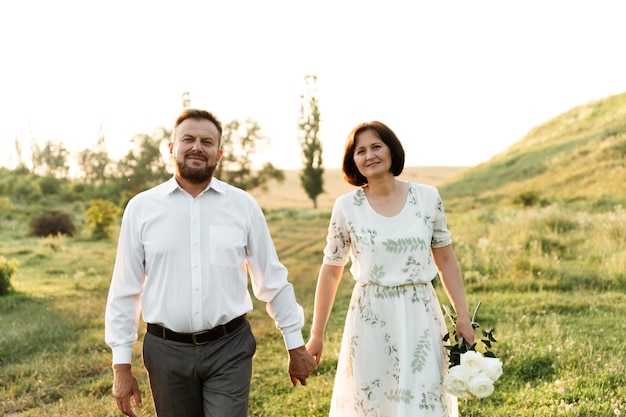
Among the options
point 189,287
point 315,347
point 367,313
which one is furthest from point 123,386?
point 367,313

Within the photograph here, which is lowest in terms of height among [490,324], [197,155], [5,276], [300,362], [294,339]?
[490,324]

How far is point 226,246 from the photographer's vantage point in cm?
Result: 333

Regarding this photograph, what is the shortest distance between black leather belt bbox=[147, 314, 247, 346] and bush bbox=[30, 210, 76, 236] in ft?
63.3

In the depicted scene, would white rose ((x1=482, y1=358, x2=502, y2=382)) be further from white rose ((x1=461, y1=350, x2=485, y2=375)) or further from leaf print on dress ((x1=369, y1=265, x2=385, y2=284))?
leaf print on dress ((x1=369, y1=265, x2=385, y2=284))

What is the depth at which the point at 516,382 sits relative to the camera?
Result: 6.01m

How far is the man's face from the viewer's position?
11.0 ft

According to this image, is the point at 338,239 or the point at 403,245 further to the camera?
the point at 338,239

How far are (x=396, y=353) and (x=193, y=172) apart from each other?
1629 mm

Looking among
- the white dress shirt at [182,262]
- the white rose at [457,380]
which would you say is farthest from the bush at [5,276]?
the white rose at [457,380]

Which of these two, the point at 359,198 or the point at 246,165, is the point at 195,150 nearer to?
the point at 359,198

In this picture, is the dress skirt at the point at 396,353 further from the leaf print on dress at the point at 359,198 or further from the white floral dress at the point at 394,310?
the leaf print on dress at the point at 359,198

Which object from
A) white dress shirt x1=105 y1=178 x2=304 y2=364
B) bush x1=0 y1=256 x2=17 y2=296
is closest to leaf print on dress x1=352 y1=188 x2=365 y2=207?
white dress shirt x1=105 y1=178 x2=304 y2=364

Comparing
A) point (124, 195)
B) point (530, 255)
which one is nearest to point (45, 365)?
point (530, 255)

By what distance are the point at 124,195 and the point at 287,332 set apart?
1104 inches
